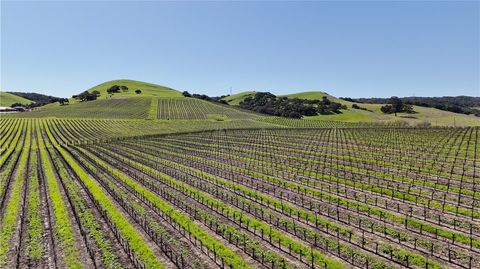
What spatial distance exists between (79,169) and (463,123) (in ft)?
441

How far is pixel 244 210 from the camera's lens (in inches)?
1152

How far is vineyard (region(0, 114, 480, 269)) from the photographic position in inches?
822

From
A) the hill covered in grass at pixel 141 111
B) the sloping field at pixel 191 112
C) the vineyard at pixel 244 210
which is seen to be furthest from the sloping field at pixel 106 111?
the vineyard at pixel 244 210

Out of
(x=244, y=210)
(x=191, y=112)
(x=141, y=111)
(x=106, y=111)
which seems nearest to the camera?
(x=244, y=210)

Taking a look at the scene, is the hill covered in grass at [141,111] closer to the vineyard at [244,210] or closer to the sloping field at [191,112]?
the sloping field at [191,112]

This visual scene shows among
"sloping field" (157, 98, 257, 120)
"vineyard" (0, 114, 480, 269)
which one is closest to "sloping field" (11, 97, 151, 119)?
"sloping field" (157, 98, 257, 120)

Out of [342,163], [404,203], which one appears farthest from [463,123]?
[404,203]

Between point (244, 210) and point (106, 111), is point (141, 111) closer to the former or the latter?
point (106, 111)

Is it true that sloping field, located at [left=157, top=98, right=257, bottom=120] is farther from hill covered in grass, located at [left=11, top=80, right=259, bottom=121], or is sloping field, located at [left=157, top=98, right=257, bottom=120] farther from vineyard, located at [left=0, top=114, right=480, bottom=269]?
vineyard, located at [left=0, top=114, right=480, bottom=269]

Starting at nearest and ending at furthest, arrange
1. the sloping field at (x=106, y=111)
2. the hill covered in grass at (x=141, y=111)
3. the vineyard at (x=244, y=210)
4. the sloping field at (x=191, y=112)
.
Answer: the vineyard at (x=244, y=210) → the sloping field at (x=106, y=111) → the hill covered in grass at (x=141, y=111) → the sloping field at (x=191, y=112)

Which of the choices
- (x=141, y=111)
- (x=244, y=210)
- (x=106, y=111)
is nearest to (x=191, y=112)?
(x=141, y=111)

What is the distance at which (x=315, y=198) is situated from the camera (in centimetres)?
3253

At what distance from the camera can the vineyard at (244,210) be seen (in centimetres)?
2089

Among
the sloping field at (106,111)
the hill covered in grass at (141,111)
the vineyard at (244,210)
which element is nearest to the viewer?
the vineyard at (244,210)
